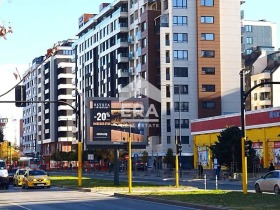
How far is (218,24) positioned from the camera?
103m

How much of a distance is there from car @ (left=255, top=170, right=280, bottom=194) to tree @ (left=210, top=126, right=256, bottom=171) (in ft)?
77.9

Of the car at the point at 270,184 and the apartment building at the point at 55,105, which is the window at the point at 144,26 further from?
the car at the point at 270,184

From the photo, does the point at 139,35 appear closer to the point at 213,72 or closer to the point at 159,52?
the point at 159,52

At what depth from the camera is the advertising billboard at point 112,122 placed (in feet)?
159

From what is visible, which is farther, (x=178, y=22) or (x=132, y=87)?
(x=132, y=87)

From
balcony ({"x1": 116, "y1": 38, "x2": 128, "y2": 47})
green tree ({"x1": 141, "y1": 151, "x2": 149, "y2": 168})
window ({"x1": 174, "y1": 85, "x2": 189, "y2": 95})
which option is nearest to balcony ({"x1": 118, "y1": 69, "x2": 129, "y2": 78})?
balcony ({"x1": 116, "y1": 38, "x2": 128, "y2": 47})

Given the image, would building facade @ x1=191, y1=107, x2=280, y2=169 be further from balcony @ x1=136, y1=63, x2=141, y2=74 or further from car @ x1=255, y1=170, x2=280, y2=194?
balcony @ x1=136, y1=63, x2=141, y2=74

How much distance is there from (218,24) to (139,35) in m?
14.1

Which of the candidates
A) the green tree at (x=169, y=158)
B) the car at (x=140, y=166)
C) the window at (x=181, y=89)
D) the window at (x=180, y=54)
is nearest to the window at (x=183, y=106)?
the window at (x=181, y=89)

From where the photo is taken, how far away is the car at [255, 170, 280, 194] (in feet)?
120

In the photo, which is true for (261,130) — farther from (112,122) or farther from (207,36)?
(207,36)

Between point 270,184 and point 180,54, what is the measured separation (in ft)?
223

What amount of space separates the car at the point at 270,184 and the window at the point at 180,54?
219 ft

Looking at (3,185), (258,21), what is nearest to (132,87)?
(258,21)
